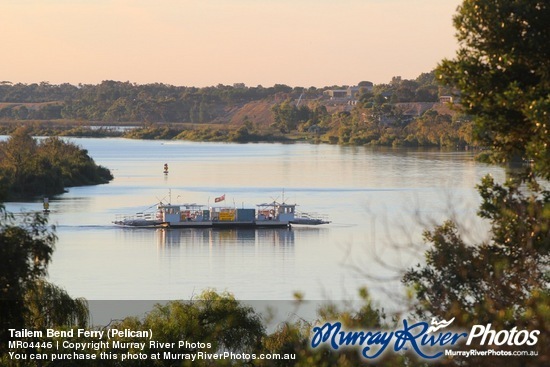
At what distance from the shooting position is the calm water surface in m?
16.5

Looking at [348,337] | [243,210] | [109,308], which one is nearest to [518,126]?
[348,337]

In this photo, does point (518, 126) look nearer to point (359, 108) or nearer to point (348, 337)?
point (348, 337)

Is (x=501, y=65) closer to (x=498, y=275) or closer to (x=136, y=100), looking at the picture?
(x=498, y=275)

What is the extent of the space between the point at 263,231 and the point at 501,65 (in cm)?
2035

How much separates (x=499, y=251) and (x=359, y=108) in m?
83.0

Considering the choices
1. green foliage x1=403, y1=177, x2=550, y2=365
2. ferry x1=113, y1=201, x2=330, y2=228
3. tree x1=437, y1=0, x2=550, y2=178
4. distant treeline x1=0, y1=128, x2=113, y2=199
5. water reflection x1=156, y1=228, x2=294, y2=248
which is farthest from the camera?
distant treeline x1=0, y1=128, x2=113, y2=199

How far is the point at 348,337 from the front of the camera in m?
6.02

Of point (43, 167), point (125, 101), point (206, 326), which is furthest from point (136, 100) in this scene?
point (206, 326)

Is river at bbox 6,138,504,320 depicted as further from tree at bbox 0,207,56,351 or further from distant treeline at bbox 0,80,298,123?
distant treeline at bbox 0,80,298,123

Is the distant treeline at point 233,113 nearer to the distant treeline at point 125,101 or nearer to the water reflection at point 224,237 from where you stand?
the distant treeline at point 125,101

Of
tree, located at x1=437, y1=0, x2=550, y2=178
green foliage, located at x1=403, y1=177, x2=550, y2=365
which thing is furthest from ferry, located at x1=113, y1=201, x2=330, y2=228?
green foliage, located at x1=403, y1=177, x2=550, y2=365

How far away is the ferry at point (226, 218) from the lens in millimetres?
28000

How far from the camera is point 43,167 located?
3712 cm

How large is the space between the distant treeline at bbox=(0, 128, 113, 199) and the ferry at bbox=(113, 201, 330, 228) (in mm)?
5462
